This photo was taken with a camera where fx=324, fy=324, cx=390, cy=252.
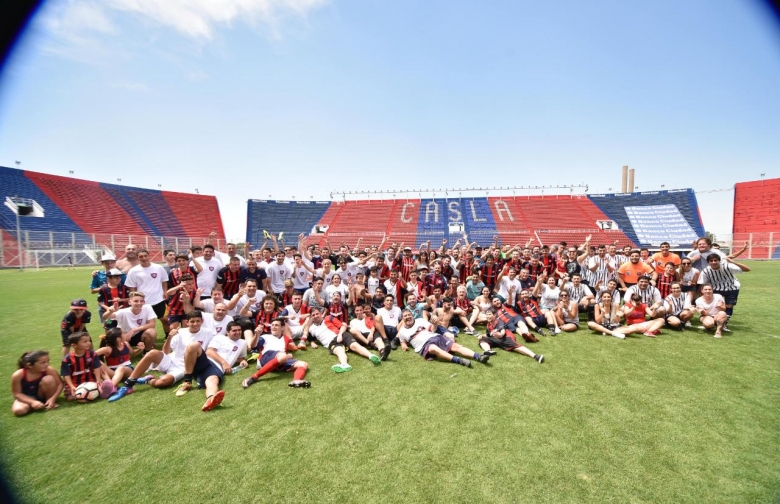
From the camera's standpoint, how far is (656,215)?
33.6 metres

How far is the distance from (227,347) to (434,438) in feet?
12.4

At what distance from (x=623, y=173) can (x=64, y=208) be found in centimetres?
6991

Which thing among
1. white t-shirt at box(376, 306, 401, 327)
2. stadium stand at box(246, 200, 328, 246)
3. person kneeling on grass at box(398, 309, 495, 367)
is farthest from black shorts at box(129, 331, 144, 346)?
stadium stand at box(246, 200, 328, 246)

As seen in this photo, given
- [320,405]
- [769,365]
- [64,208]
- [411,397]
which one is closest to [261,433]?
[320,405]

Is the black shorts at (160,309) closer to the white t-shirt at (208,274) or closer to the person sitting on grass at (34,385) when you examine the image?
the white t-shirt at (208,274)

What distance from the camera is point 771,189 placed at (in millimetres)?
33031

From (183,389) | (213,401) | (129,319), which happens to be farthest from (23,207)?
(213,401)

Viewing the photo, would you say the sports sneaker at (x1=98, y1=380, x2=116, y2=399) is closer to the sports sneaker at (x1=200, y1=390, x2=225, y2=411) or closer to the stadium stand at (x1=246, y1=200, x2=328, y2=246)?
the sports sneaker at (x1=200, y1=390, x2=225, y2=411)

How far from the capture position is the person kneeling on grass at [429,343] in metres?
5.55

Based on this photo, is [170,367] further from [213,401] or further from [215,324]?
[213,401]

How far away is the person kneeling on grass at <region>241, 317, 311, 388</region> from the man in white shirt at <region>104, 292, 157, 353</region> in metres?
1.96

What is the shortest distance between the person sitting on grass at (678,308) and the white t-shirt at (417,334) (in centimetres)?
562

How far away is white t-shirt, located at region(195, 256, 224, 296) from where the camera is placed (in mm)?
7039

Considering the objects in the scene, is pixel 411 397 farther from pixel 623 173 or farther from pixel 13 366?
pixel 623 173
